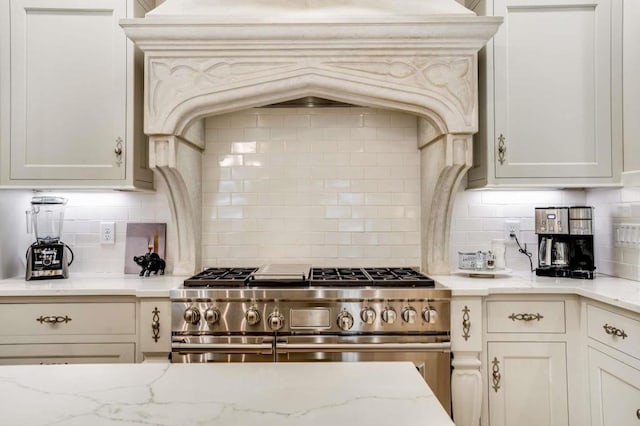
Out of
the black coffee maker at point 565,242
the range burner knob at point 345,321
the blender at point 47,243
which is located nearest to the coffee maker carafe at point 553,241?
the black coffee maker at point 565,242

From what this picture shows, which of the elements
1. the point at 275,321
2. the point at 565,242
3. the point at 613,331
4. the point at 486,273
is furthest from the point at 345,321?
the point at 565,242

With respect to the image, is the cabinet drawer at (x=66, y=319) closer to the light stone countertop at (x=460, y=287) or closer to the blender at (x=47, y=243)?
the light stone countertop at (x=460, y=287)

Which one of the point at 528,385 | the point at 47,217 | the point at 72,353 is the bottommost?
the point at 528,385

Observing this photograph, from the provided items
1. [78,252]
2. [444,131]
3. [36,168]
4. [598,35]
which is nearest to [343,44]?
[444,131]

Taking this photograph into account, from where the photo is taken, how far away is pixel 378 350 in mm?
2107

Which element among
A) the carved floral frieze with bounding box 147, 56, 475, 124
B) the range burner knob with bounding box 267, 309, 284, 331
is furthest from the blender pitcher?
the range burner knob with bounding box 267, 309, 284, 331

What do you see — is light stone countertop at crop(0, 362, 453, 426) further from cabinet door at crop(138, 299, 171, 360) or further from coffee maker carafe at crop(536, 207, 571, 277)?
coffee maker carafe at crop(536, 207, 571, 277)

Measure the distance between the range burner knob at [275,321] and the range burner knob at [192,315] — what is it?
1.14ft

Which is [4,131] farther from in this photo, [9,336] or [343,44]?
[343,44]

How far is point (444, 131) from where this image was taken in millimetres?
2285

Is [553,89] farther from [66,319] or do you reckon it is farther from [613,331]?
[66,319]

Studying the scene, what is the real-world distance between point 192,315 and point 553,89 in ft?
7.27

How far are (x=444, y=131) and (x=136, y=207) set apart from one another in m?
1.93

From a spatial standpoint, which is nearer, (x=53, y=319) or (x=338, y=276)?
(x=53, y=319)
